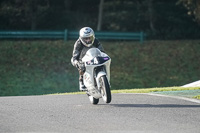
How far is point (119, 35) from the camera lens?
115ft

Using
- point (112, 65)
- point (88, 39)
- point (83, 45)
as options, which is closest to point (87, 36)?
point (88, 39)

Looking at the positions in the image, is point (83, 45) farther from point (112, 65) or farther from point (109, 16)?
point (109, 16)

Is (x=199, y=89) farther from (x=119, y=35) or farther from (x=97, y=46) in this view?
(x=119, y=35)

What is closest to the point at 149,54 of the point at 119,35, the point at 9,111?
the point at 119,35

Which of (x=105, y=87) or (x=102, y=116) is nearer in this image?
(x=102, y=116)

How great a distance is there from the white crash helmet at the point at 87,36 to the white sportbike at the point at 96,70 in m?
0.42

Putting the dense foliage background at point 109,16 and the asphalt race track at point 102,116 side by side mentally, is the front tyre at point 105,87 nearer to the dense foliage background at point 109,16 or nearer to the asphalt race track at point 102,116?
the asphalt race track at point 102,116

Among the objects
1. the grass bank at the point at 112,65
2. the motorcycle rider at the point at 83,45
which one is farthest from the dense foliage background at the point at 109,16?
the motorcycle rider at the point at 83,45

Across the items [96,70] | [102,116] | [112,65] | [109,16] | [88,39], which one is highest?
[88,39]

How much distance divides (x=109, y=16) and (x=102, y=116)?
29.3 metres

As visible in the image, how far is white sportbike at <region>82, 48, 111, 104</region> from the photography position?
12.3 metres

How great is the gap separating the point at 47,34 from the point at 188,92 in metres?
19.9

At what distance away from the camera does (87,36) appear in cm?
1284

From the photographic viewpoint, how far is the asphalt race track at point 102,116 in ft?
30.1
